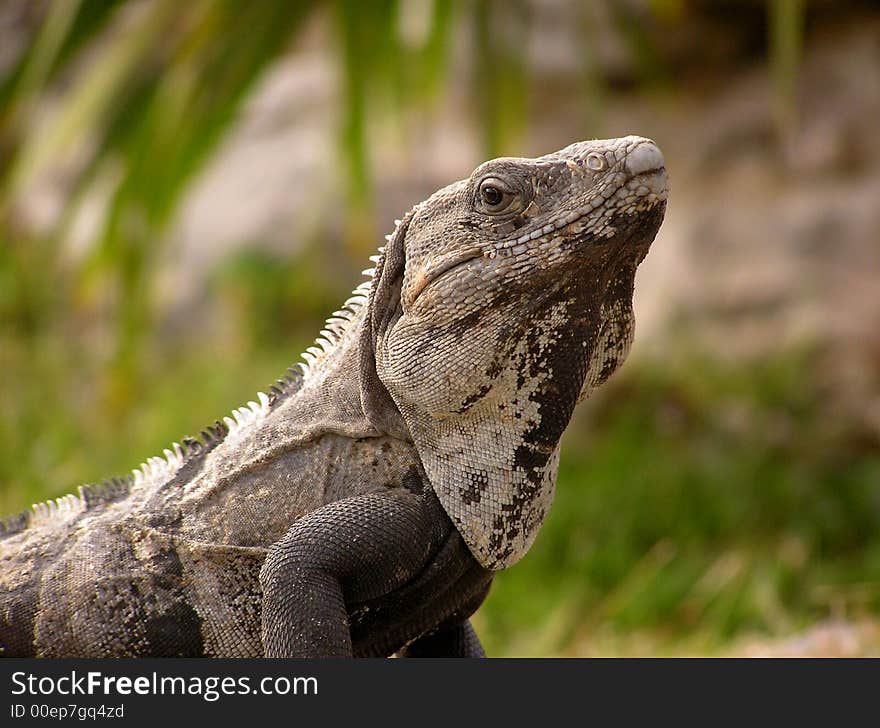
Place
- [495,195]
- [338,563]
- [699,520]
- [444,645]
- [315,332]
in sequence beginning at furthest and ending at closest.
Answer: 1. [315,332]
2. [699,520]
3. [444,645]
4. [495,195]
5. [338,563]

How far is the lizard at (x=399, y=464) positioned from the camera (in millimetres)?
2127

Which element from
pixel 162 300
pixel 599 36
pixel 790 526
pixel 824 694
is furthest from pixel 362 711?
pixel 162 300

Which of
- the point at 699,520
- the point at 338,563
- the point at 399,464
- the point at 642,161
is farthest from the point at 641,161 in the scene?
the point at 699,520

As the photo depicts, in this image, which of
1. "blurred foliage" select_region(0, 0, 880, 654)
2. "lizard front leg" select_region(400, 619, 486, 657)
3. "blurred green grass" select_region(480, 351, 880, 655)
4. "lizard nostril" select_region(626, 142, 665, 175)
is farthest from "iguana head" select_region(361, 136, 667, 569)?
"blurred green grass" select_region(480, 351, 880, 655)

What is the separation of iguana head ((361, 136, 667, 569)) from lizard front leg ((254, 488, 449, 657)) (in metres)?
0.09

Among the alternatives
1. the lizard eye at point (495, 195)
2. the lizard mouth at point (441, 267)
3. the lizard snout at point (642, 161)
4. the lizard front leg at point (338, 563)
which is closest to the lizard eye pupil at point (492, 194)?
the lizard eye at point (495, 195)

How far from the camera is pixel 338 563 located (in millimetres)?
2078

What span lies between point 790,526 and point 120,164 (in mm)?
4129

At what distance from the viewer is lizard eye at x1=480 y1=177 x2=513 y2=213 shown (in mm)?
2193

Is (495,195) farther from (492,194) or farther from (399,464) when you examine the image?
(399,464)

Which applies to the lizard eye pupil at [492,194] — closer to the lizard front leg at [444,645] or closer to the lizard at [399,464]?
the lizard at [399,464]

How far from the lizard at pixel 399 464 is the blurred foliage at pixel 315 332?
86.9 inches

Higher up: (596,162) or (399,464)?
(596,162)

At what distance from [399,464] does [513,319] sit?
395mm
